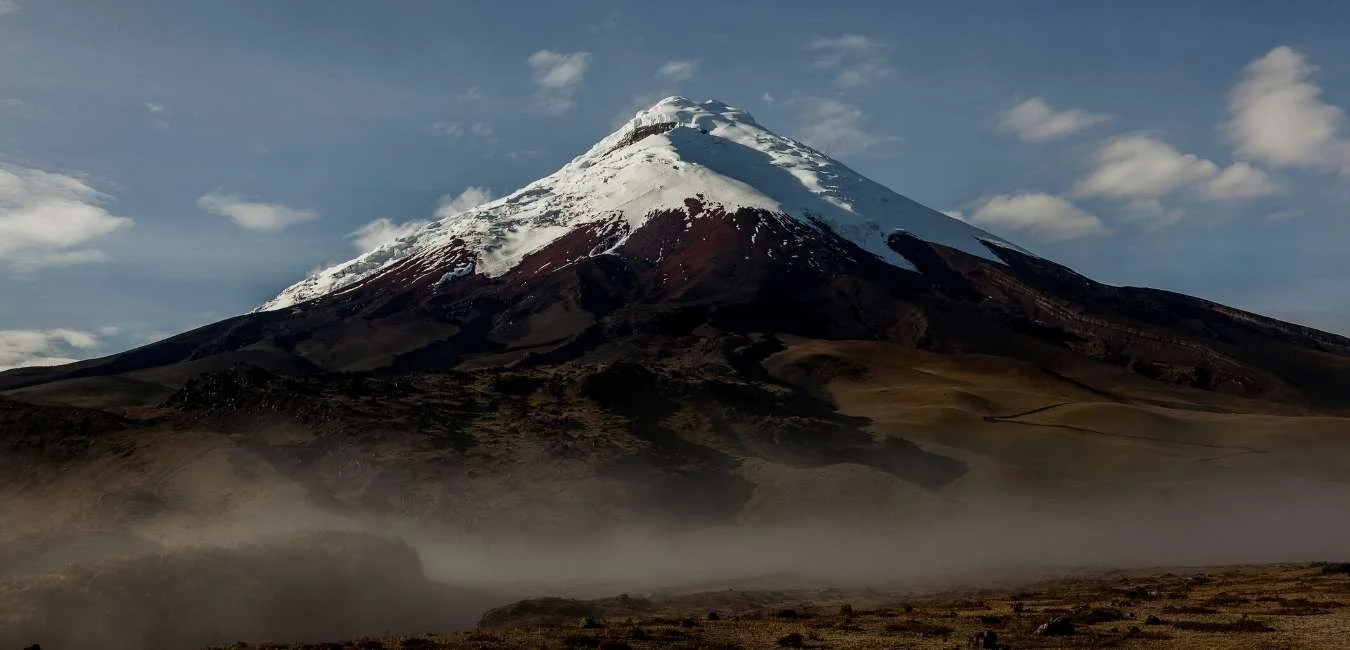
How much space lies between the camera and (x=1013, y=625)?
39.9 m

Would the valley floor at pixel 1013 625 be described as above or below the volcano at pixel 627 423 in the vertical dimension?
below

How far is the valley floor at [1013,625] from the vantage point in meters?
34.8

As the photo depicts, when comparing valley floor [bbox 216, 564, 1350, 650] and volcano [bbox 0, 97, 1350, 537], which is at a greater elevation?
volcano [bbox 0, 97, 1350, 537]

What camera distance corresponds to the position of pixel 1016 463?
12156 cm

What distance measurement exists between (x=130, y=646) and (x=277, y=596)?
8478 mm

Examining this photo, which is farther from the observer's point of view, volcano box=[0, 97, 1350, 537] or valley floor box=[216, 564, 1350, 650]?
volcano box=[0, 97, 1350, 537]

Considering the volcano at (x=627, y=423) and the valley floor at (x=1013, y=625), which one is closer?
the valley floor at (x=1013, y=625)

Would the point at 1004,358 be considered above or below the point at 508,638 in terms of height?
above

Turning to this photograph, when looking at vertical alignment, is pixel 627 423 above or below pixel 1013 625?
above

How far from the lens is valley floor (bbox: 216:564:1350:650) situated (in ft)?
114

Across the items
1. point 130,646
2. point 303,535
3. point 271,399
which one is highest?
point 271,399

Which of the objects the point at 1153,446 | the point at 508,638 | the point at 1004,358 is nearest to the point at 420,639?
the point at 508,638

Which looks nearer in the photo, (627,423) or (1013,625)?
(1013,625)

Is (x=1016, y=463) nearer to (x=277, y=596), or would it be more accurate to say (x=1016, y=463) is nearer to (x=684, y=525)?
(x=684, y=525)
